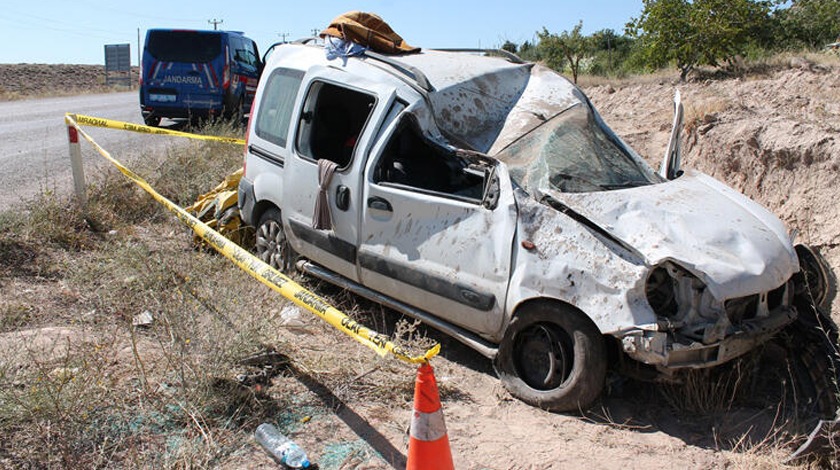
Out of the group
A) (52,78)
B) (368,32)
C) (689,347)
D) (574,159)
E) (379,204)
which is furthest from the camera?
(52,78)

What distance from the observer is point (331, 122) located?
18.5 feet

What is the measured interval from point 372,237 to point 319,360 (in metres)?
0.95

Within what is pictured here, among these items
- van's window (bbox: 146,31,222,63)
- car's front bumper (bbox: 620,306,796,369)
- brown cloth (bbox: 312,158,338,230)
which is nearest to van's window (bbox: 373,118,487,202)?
brown cloth (bbox: 312,158,338,230)

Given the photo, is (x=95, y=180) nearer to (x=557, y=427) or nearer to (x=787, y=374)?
(x=557, y=427)

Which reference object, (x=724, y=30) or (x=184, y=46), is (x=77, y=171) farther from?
(x=724, y=30)

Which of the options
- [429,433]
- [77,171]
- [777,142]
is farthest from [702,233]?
[77,171]

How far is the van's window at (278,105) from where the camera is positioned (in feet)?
18.0

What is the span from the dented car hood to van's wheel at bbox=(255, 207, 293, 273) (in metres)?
2.62

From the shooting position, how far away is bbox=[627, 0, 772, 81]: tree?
15.3 meters

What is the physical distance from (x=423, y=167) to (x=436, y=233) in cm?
81

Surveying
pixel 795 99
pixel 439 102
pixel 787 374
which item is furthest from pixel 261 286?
pixel 795 99

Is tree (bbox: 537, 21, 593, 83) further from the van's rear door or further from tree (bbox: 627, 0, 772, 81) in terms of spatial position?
the van's rear door

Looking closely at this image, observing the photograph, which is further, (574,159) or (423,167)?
(423,167)

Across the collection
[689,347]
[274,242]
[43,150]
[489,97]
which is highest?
[489,97]
